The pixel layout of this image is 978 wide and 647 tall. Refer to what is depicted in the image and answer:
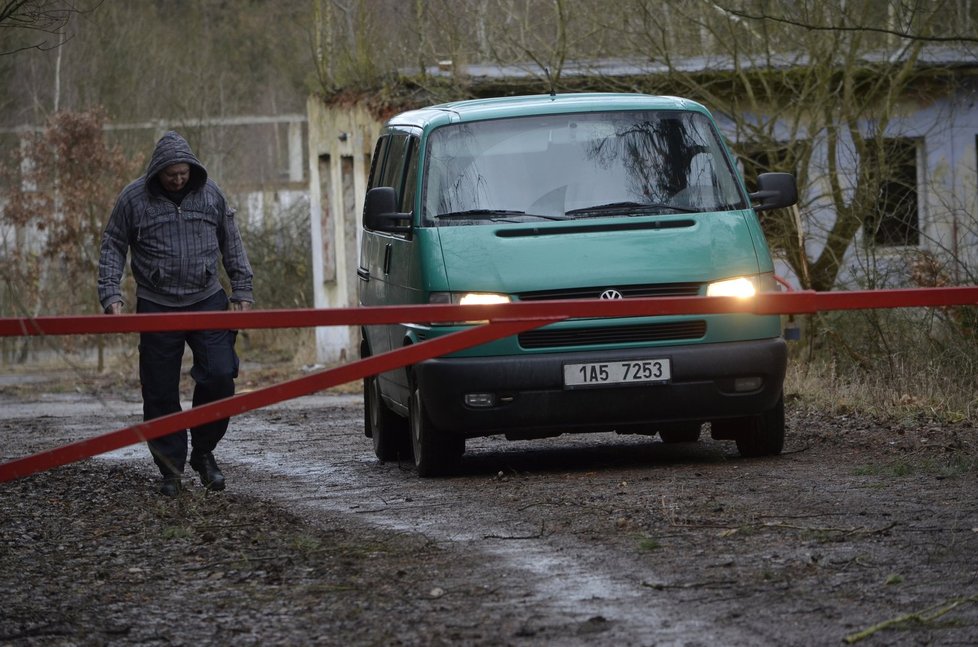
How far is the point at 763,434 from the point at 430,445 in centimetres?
190

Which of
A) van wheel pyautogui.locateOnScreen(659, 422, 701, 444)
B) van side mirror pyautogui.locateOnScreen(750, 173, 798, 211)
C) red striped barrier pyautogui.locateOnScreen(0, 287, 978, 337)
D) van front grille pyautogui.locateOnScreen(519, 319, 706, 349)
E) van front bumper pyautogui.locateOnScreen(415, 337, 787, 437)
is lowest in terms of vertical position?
van wheel pyautogui.locateOnScreen(659, 422, 701, 444)

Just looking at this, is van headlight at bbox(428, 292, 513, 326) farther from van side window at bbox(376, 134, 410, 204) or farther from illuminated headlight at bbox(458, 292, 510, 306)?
van side window at bbox(376, 134, 410, 204)

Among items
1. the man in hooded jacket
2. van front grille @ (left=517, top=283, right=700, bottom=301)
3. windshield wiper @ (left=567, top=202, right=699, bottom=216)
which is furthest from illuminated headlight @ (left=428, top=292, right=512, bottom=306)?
the man in hooded jacket

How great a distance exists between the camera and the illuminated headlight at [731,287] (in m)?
8.66

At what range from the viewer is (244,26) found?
51938 millimetres

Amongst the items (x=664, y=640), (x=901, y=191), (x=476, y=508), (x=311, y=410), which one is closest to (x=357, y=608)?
(x=664, y=640)

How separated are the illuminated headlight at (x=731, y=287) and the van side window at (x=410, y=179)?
1821 mm

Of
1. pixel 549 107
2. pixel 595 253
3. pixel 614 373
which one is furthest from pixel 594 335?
pixel 549 107

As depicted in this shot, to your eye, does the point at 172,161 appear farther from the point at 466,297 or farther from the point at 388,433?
the point at 388,433

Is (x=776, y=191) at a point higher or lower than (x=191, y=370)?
higher

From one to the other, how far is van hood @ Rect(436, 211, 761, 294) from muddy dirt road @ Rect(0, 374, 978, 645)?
1040 millimetres

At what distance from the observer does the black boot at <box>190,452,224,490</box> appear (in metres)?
8.77

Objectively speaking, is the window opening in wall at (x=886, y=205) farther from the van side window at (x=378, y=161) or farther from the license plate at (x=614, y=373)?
the license plate at (x=614, y=373)

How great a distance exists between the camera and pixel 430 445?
8930mm
